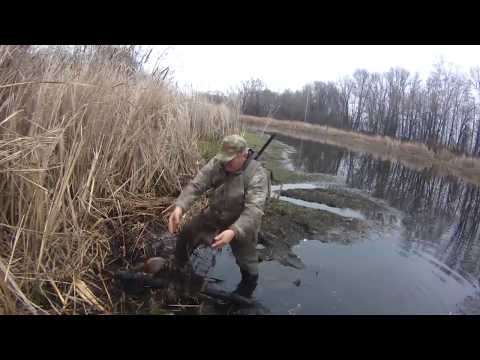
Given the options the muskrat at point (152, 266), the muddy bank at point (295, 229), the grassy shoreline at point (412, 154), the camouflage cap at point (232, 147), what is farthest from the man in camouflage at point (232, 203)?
the grassy shoreline at point (412, 154)

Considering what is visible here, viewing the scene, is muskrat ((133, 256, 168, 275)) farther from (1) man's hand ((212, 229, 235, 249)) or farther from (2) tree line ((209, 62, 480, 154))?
(2) tree line ((209, 62, 480, 154))

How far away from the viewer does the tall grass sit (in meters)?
2.79

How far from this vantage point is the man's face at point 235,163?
3514 mm

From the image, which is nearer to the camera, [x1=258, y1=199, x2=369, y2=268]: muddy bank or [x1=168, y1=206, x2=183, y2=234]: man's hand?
[x1=168, y1=206, x2=183, y2=234]: man's hand

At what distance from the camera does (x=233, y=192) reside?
3646 mm

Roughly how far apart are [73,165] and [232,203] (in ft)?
5.29

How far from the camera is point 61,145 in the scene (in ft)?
10.5

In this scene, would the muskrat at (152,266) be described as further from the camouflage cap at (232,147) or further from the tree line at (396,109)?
the tree line at (396,109)

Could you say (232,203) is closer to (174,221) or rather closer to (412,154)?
(174,221)

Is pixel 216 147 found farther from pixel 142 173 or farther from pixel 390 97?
pixel 390 97

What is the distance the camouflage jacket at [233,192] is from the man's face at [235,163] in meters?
0.06

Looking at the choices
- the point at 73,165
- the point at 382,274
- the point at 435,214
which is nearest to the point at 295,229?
the point at 382,274

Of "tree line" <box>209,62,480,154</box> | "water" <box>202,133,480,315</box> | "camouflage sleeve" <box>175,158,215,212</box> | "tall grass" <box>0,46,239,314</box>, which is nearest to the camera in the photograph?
"tall grass" <box>0,46,239,314</box>

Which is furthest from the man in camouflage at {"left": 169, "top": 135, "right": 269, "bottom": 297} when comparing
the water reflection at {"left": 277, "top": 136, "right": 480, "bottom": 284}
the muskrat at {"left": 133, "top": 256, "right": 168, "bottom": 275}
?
the water reflection at {"left": 277, "top": 136, "right": 480, "bottom": 284}
